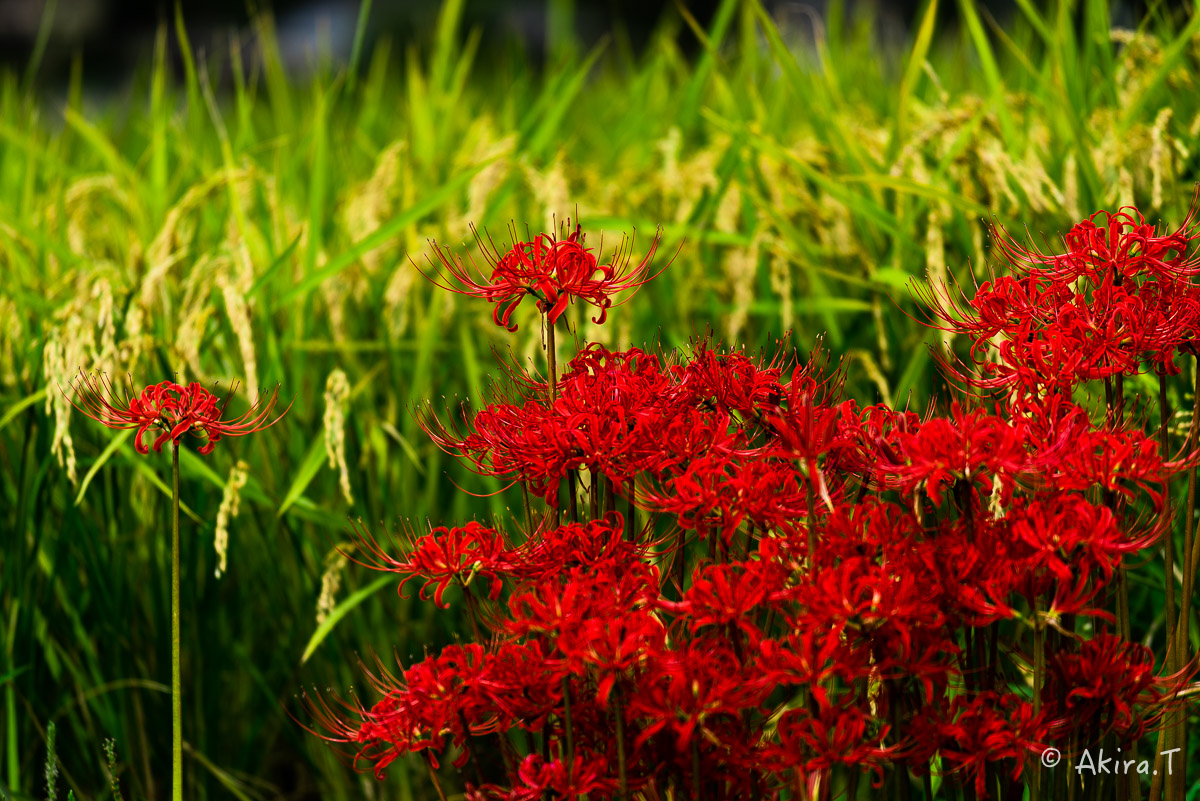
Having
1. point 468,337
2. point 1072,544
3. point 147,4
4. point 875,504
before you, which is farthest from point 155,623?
point 147,4

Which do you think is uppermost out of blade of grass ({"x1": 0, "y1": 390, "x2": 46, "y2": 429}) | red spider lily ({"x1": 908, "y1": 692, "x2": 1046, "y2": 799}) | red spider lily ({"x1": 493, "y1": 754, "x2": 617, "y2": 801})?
blade of grass ({"x1": 0, "y1": 390, "x2": 46, "y2": 429})

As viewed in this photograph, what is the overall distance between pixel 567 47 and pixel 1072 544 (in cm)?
320

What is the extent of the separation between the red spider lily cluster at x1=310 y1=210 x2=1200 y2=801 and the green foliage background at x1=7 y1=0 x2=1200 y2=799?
2.40ft

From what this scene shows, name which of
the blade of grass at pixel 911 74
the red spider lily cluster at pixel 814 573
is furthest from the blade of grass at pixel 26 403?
the blade of grass at pixel 911 74

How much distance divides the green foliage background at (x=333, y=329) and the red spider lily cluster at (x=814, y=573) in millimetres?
730

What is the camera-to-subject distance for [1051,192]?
2.07 m

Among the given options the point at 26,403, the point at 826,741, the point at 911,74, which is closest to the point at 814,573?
the point at 826,741

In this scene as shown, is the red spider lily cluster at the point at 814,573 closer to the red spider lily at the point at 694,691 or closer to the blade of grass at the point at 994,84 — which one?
the red spider lily at the point at 694,691

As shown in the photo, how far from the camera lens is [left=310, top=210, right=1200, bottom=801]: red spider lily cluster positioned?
93cm

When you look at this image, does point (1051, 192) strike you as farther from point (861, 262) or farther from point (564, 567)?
point (564, 567)

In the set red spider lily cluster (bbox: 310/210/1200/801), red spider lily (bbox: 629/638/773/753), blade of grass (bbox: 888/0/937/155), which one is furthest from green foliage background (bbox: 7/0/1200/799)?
red spider lily (bbox: 629/638/773/753)

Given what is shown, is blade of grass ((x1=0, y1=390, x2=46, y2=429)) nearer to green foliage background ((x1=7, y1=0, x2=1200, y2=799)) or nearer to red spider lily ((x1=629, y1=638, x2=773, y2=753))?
green foliage background ((x1=7, y1=0, x2=1200, y2=799))

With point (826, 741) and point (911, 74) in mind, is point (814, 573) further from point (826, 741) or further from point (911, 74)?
point (911, 74)

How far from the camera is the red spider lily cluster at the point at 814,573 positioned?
0.93 m
